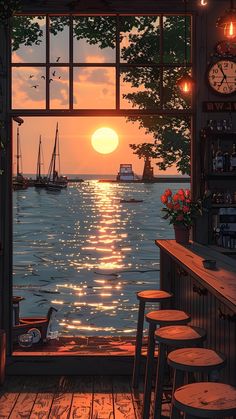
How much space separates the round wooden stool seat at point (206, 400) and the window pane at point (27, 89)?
3476mm

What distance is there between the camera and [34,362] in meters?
5.72

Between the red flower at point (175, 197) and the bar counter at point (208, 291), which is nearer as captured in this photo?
the bar counter at point (208, 291)

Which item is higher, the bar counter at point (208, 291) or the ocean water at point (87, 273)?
the bar counter at point (208, 291)

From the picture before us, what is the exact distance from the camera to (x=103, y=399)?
16.8ft

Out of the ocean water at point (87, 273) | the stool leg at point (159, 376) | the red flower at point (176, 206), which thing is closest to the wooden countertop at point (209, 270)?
the red flower at point (176, 206)

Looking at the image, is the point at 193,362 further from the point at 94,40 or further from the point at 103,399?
the point at 94,40

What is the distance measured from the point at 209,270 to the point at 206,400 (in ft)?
4.13

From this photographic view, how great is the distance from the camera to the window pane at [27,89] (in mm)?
5723

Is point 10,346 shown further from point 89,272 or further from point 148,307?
point 89,272

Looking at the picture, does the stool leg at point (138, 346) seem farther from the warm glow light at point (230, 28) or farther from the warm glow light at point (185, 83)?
the warm glow light at point (230, 28)

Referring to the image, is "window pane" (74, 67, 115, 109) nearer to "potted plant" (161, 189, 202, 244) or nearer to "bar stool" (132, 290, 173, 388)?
"potted plant" (161, 189, 202, 244)

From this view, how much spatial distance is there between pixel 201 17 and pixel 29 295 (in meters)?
9.24

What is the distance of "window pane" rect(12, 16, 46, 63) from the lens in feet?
19.1

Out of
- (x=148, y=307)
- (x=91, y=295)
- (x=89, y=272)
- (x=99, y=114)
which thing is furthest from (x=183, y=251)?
(x=89, y=272)
